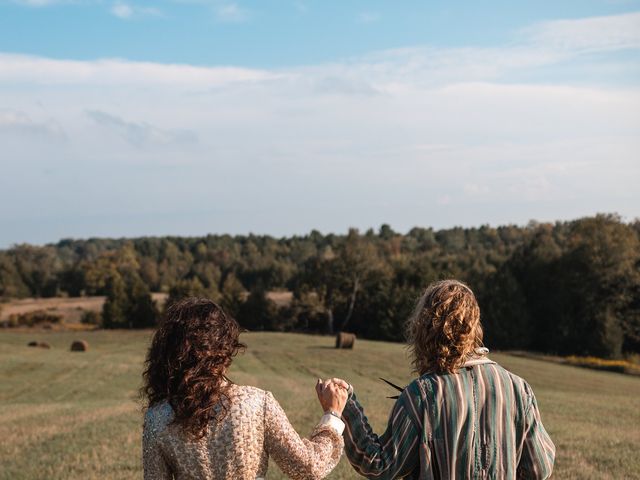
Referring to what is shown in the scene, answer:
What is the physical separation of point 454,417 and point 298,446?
780mm

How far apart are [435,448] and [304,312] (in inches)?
2744

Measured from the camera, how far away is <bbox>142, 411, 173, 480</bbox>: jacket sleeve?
3.54 metres

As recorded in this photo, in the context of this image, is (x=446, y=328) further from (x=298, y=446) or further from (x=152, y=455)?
(x=152, y=455)

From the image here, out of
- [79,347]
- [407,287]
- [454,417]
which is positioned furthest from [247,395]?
[407,287]

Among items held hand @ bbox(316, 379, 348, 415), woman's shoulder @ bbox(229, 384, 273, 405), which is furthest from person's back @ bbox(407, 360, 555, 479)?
woman's shoulder @ bbox(229, 384, 273, 405)

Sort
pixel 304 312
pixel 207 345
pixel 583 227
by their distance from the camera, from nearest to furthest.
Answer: pixel 207 345 → pixel 583 227 → pixel 304 312

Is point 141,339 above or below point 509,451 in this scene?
below

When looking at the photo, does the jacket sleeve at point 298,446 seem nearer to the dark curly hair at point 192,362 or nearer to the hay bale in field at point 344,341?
the dark curly hair at point 192,362

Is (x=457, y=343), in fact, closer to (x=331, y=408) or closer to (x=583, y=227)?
(x=331, y=408)

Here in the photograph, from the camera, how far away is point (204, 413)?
11.3ft

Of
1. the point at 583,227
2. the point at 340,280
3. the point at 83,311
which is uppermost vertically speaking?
the point at 583,227

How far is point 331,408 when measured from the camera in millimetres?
3824

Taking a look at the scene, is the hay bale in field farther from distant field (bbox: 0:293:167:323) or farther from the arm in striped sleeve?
the arm in striped sleeve

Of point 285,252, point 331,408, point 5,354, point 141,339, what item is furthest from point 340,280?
point 331,408
